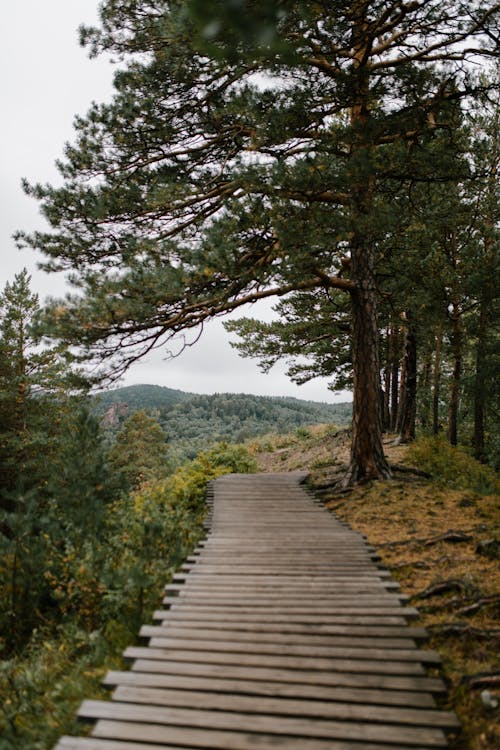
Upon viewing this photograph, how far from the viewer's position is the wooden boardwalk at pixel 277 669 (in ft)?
9.16

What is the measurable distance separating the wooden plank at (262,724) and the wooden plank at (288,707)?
33 mm

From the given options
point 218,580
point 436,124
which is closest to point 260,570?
point 218,580

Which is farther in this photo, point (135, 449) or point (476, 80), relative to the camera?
point (135, 449)

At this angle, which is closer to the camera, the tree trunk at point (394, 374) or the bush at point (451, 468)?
the bush at point (451, 468)

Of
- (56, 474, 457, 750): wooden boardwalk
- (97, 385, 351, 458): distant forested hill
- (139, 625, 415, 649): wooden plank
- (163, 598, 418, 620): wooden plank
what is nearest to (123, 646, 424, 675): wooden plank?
(56, 474, 457, 750): wooden boardwalk

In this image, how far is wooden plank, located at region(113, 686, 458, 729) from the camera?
2883 millimetres

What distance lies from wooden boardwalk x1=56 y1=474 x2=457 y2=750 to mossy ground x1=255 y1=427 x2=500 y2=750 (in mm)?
287

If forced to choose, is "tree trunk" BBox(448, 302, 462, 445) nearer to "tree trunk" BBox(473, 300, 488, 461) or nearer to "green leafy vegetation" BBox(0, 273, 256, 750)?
"tree trunk" BBox(473, 300, 488, 461)

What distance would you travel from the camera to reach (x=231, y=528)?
723 cm

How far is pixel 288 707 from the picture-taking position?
2994 mm

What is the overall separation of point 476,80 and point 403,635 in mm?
9159

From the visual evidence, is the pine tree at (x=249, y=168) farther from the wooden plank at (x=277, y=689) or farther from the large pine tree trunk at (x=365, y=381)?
the wooden plank at (x=277, y=689)

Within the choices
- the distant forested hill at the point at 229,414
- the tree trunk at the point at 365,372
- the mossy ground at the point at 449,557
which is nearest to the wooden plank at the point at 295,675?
the mossy ground at the point at 449,557

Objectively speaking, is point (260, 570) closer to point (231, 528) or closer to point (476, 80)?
point (231, 528)
